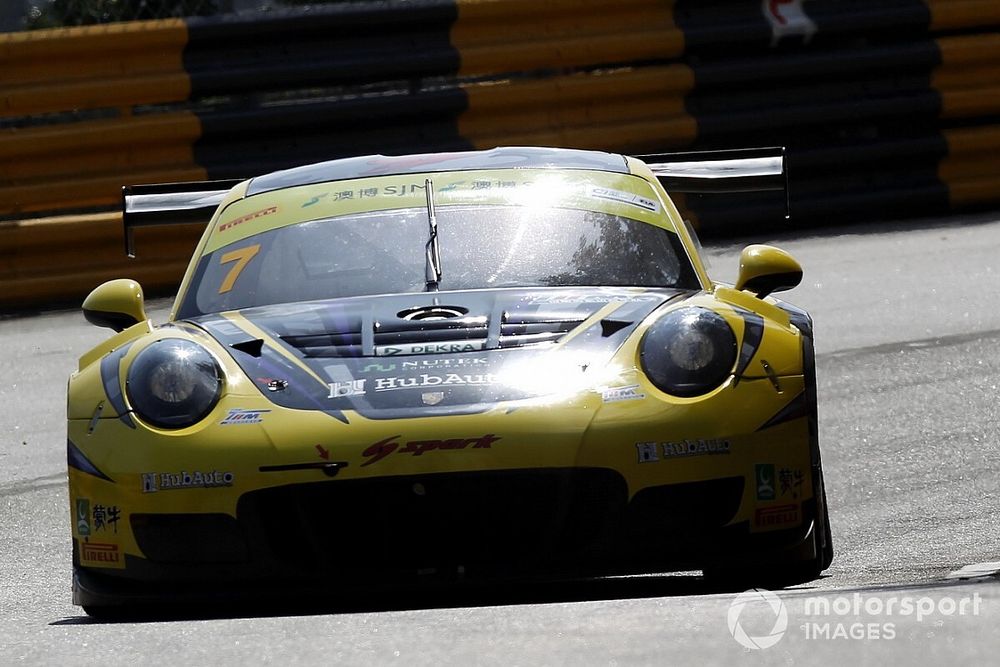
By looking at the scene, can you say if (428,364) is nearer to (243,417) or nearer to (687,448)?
(243,417)

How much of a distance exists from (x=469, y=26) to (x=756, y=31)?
175 cm

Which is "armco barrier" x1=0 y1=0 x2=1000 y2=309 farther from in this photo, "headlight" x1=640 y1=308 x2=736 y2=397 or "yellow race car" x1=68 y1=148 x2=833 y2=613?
"headlight" x1=640 y1=308 x2=736 y2=397

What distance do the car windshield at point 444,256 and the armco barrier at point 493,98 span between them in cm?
474

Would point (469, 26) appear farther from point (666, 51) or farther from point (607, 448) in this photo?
point (607, 448)

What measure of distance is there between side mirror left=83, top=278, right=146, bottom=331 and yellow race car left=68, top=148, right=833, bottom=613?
23 cm

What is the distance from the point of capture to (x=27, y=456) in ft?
22.4

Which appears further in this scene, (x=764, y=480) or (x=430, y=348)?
(x=430, y=348)

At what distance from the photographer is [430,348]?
425 centimetres

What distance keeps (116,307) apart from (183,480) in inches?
48.1

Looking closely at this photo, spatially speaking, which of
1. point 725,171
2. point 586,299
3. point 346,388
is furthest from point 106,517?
point 725,171

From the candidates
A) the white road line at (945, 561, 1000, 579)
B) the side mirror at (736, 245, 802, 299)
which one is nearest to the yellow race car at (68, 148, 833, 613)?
the side mirror at (736, 245, 802, 299)

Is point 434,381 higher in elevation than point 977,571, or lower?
higher

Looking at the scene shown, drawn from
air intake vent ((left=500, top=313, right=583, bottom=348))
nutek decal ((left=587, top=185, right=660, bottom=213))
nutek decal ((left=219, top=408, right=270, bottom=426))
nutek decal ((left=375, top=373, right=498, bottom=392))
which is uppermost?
nutek decal ((left=587, top=185, right=660, bottom=213))

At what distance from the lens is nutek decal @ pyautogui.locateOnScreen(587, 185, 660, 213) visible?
534 centimetres
